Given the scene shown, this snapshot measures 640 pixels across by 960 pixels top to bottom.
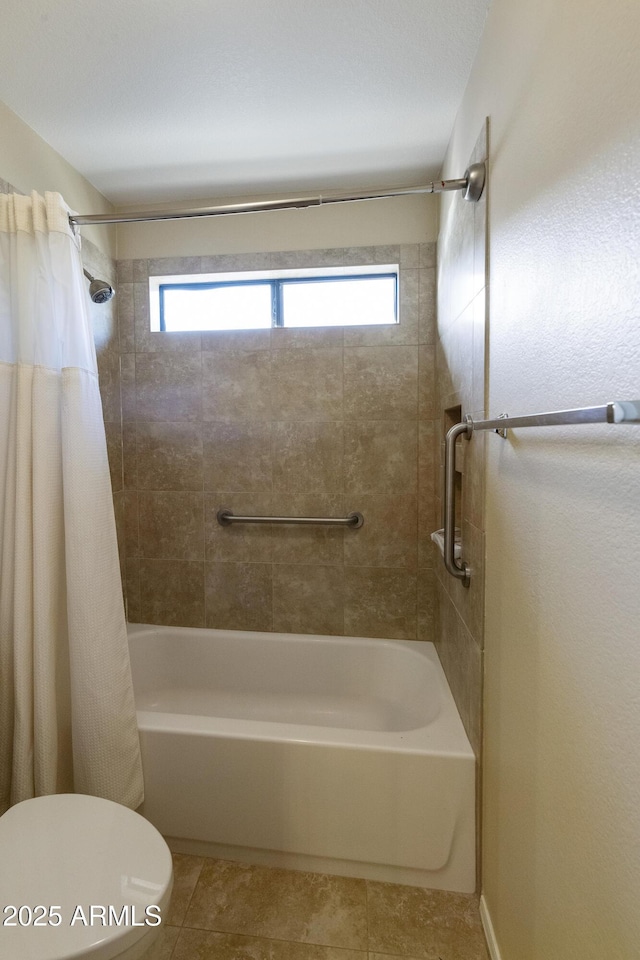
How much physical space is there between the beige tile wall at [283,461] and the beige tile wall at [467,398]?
0.82 feet

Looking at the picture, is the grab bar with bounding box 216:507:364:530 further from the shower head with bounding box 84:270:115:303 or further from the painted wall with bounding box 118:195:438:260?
the painted wall with bounding box 118:195:438:260

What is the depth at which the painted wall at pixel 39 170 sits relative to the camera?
1.55 m

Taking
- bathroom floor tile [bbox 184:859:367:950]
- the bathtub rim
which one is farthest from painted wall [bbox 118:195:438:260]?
bathroom floor tile [bbox 184:859:367:950]

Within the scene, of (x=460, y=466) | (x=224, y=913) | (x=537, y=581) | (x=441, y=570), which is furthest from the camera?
(x=441, y=570)

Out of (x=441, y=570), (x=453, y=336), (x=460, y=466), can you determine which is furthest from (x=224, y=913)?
(x=453, y=336)

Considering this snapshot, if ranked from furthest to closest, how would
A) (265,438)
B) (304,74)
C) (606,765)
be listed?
1. (265,438)
2. (304,74)
3. (606,765)

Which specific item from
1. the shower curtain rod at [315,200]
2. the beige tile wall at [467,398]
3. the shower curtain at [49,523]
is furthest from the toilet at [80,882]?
the shower curtain rod at [315,200]

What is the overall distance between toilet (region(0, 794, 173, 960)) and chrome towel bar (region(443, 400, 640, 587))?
103 cm

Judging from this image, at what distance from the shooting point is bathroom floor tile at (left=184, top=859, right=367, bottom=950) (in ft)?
3.98

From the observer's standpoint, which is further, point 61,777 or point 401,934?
point 61,777

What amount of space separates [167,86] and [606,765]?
210 cm

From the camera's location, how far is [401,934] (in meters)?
1.21

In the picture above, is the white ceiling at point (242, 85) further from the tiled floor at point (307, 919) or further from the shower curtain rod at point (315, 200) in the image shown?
the tiled floor at point (307, 919)

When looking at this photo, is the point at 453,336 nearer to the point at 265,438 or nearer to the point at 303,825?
the point at 265,438
